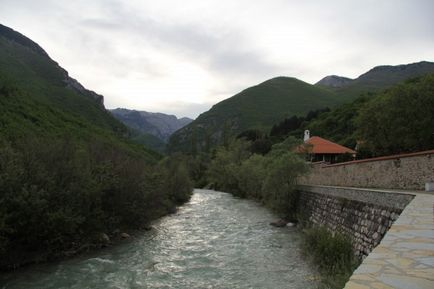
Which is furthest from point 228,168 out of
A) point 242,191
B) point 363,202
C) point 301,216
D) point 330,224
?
point 363,202

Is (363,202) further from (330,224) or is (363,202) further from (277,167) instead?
(277,167)

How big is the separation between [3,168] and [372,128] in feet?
93.5

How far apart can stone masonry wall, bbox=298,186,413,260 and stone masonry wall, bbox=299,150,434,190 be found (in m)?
2.40

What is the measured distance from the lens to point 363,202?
16.0 metres

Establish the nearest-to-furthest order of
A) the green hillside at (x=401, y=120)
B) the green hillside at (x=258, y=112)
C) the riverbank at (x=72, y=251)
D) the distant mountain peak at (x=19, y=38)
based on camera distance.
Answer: the riverbank at (x=72, y=251) → the green hillside at (x=401, y=120) → the distant mountain peak at (x=19, y=38) → the green hillside at (x=258, y=112)

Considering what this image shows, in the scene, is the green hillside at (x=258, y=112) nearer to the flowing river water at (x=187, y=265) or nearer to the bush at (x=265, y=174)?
the bush at (x=265, y=174)

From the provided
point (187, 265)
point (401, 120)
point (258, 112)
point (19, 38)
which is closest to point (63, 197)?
point (187, 265)

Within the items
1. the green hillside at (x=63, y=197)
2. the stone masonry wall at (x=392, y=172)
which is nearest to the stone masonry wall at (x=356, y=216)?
the stone masonry wall at (x=392, y=172)

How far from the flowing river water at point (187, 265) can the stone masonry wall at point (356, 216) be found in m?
2.03

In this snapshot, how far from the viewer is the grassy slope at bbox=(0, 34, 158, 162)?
4131cm

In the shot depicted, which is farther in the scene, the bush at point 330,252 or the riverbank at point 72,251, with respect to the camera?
the riverbank at point 72,251

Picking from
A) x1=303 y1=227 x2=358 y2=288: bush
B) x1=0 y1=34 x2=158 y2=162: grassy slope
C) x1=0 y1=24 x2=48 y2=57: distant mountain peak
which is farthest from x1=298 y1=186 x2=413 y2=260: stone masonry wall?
x1=0 y1=24 x2=48 y2=57: distant mountain peak

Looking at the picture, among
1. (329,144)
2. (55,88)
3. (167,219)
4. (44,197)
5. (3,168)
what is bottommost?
(167,219)

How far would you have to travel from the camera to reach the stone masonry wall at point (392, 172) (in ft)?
56.3
